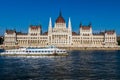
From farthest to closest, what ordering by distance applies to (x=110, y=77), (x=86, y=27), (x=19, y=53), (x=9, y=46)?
(x=86, y=27) < (x=9, y=46) < (x=19, y=53) < (x=110, y=77)

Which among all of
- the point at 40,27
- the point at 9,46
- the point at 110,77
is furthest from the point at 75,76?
the point at 40,27

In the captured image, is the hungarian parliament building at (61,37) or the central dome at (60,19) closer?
the hungarian parliament building at (61,37)

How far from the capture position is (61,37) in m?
160

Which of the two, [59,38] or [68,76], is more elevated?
[59,38]

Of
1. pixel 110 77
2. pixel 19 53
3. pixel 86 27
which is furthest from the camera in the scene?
pixel 86 27

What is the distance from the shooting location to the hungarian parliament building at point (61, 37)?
159000mm

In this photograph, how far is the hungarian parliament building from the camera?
6260 inches

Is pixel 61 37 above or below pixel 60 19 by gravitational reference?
below

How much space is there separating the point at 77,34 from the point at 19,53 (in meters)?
93.4

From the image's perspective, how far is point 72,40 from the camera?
160m

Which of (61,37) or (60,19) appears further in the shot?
(60,19)

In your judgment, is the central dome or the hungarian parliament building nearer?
the hungarian parliament building

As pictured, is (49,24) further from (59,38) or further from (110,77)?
(110,77)

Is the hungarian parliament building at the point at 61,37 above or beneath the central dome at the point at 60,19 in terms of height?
beneath
